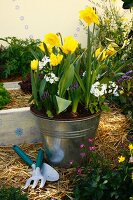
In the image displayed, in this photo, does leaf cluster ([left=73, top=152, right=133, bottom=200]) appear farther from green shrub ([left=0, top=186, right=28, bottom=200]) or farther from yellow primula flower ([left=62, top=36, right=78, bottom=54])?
yellow primula flower ([left=62, top=36, right=78, bottom=54])

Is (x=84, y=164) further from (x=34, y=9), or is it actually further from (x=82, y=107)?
(x=34, y=9)

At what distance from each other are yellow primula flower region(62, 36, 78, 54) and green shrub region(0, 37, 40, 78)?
1.83 meters

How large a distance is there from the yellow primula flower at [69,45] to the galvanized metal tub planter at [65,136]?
511 millimetres

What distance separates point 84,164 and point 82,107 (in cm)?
47

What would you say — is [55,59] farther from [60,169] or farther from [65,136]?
[60,169]

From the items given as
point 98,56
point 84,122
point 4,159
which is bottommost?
point 4,159

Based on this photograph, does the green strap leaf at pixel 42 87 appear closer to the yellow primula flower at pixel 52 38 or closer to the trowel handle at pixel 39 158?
the yellow primula flower at pixel 52 38

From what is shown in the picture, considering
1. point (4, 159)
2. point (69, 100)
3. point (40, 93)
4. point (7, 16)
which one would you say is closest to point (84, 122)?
point (69, 100)

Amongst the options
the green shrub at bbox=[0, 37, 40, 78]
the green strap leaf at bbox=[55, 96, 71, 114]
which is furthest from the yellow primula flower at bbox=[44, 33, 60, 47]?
the green shrub at bbox=[0, 37, 40, 78]

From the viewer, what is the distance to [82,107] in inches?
129

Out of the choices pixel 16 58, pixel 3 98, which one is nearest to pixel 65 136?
pixel 3 98

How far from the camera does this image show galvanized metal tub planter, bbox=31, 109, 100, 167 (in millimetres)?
3078

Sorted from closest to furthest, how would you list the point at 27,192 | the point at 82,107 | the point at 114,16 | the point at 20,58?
the point at 27,192, the point at 82,107, the point at 20,58, the point at 114,16

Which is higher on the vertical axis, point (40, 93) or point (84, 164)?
point (40, 93)
